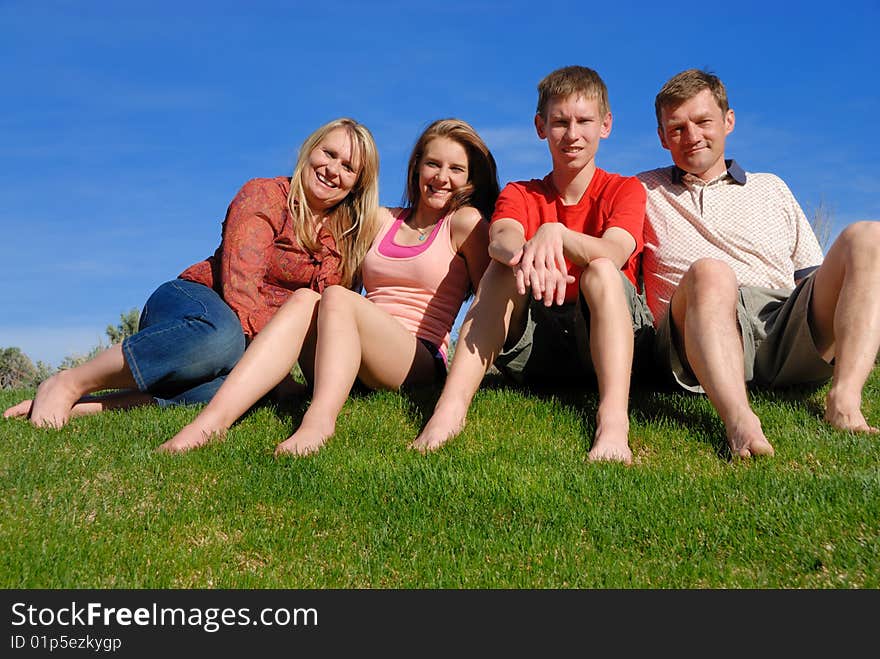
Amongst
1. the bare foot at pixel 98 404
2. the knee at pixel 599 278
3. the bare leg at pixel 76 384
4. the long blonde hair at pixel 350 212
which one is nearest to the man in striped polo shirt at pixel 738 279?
the knee at pixel 599 278

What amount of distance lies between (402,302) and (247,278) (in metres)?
1.05

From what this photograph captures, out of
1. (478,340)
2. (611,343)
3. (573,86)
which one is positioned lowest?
(478,340)

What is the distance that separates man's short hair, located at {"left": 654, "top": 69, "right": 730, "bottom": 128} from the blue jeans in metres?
3.16

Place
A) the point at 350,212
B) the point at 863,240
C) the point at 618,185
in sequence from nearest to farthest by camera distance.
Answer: the point at 863,240
the point at 618,185
the point at 350,212

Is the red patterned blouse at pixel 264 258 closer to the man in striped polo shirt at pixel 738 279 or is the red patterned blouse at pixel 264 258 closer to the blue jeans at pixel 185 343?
the blue jeans at pixel 185 343

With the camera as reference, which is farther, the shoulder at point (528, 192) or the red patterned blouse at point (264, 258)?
the red patterned blouse at point (264, 258)

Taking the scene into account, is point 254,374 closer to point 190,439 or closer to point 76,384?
point 190,439

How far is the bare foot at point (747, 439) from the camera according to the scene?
4262 millimetres

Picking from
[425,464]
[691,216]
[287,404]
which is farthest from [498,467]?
[691,216]

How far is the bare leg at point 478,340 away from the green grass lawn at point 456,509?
0.20m

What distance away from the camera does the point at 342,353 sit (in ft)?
15.6

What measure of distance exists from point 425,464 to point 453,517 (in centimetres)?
51

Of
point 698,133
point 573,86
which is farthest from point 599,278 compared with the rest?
point 698,133

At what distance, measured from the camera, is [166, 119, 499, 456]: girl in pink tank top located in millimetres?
4781
